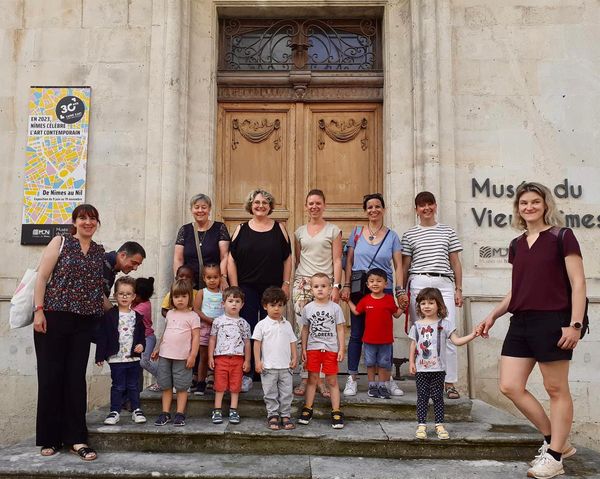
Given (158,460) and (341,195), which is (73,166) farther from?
(158,460)

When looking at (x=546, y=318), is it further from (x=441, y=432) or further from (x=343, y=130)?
(x=343, y=130)

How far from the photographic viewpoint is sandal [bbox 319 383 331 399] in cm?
477

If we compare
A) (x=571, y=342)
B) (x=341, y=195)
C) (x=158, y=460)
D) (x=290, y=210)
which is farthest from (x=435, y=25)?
(x=158, y=460)

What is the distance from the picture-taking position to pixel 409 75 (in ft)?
21.7

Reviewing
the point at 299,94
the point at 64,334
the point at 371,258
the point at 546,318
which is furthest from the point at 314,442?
the point at 299,94

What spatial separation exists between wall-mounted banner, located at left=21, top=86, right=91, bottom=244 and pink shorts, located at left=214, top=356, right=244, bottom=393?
287 centimetres

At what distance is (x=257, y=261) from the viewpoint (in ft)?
16.1

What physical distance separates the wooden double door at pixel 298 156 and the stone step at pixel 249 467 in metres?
3.26

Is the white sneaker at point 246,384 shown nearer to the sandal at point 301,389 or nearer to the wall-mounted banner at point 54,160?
the sandal at point 301,389

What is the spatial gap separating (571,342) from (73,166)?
5306 mm

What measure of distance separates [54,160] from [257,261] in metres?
2.99

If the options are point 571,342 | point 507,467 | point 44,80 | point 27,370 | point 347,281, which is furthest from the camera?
point 44,80

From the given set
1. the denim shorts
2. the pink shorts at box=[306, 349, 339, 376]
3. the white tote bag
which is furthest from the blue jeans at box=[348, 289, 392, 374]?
the white tote bag

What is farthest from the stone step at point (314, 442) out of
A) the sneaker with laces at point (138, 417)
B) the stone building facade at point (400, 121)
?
the stone building facade at point (400, 121)
